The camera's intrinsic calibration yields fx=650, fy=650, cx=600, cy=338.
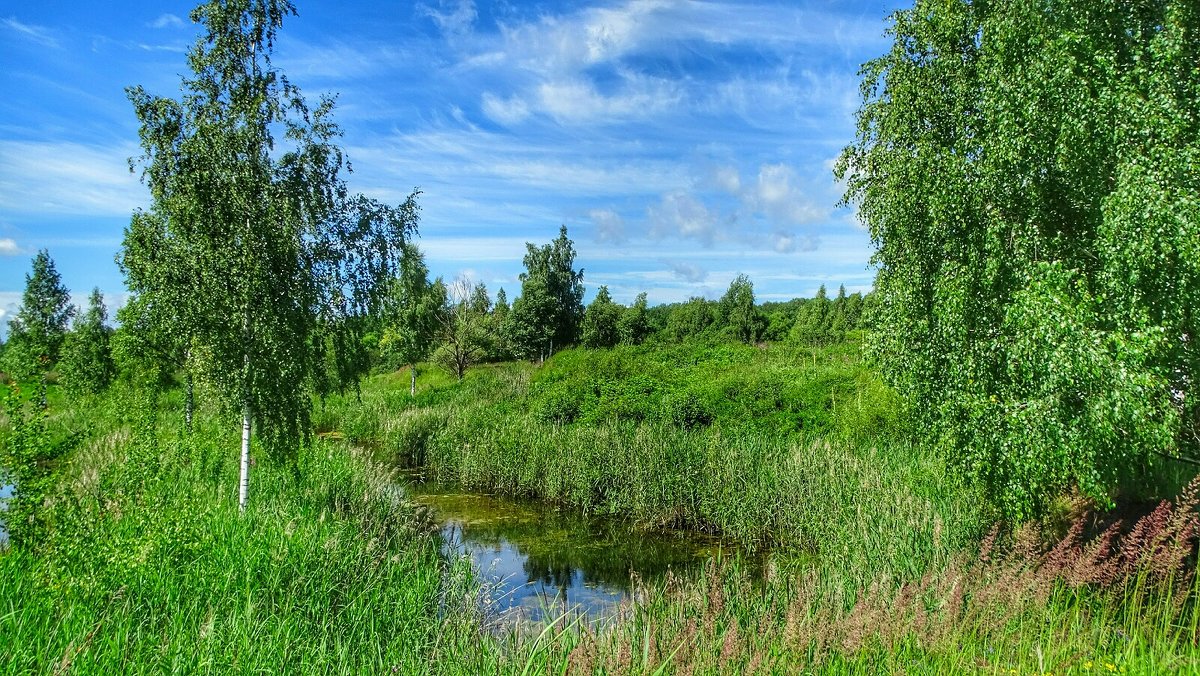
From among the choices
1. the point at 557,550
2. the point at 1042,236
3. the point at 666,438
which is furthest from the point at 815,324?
the point at 1042,236

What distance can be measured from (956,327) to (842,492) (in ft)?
12.9

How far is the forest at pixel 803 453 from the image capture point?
4688 millimetres

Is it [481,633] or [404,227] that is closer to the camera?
[481,633]

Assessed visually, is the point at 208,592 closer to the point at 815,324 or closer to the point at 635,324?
the point at 815,324

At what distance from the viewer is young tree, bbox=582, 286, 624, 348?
1726 inches

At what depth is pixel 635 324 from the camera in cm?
4594

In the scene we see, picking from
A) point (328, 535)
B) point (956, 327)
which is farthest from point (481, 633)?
point (956, 327)

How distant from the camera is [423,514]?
1362 centimetres

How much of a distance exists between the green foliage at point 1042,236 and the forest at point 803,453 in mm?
40

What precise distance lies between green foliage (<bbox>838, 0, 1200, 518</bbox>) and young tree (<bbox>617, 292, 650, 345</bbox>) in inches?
1390

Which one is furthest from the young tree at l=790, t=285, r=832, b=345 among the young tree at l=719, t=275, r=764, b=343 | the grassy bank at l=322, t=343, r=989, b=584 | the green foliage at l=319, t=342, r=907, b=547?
the grassy bank at l=322, t=343, r=989, b=584

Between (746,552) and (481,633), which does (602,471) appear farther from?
(481,633)

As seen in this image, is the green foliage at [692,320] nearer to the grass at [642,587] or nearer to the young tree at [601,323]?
the young tree at [601,323]

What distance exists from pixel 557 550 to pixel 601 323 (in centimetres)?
3315
